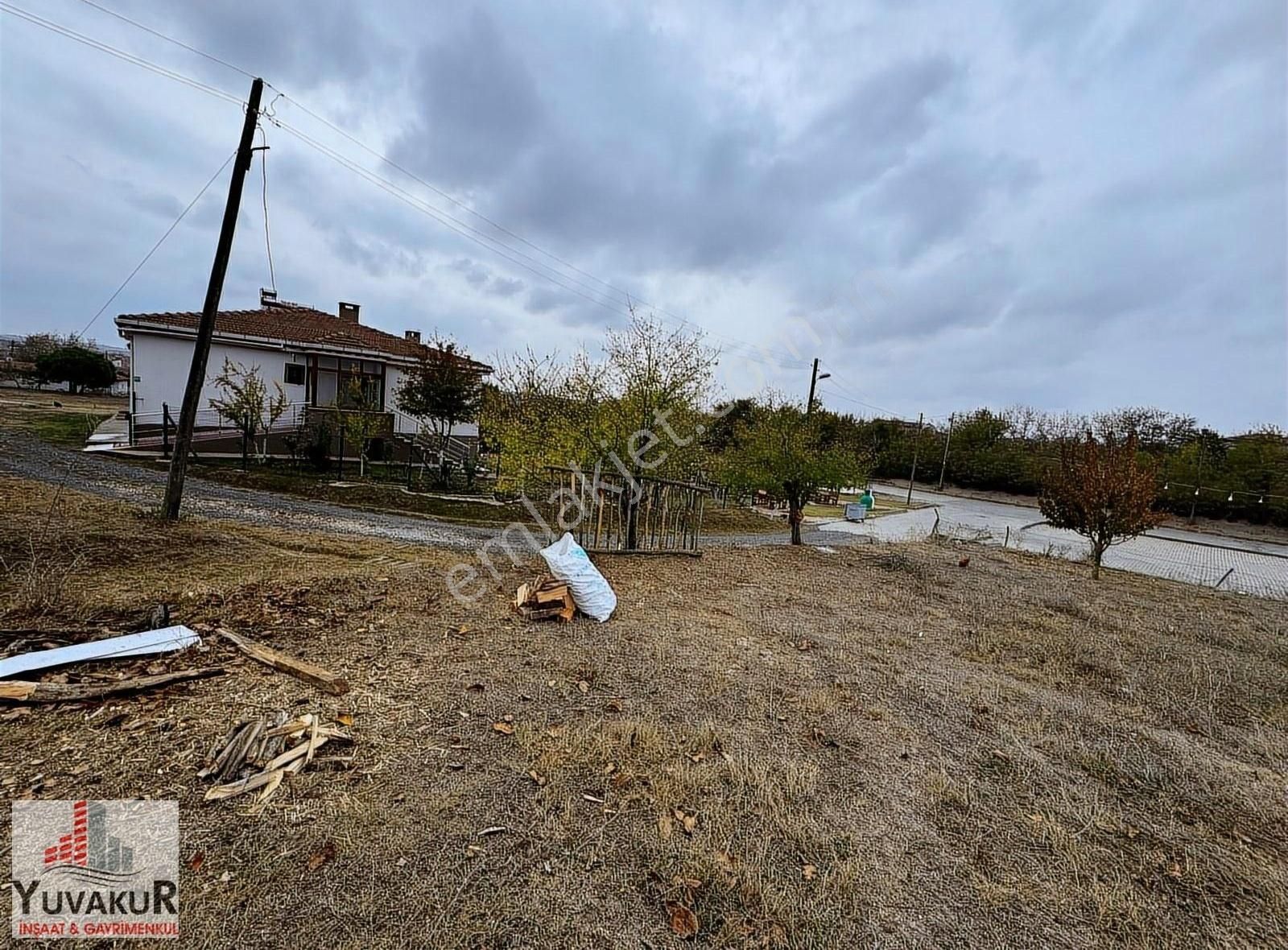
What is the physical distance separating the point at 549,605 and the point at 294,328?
57.4ft

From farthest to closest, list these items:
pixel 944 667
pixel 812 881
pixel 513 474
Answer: pixel 513 474 < pixel 944 667 < pixel 812 881

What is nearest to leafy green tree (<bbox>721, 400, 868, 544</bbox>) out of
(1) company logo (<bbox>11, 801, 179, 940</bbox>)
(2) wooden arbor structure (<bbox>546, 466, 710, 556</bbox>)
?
(2) wooden arbor structure (<bbox>546, 466, 710, 556</bbox>)

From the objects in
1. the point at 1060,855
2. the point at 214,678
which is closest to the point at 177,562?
the point at 214,678

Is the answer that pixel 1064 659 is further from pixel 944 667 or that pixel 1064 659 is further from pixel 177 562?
pixel 177 562

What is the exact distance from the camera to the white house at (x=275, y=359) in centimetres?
1495

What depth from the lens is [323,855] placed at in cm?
204

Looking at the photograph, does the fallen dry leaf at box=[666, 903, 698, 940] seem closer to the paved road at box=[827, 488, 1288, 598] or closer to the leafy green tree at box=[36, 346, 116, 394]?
the paved road at box=[827, 488, 1288, 598]

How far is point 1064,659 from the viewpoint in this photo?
5113mm

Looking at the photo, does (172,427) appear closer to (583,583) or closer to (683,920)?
(583,583)

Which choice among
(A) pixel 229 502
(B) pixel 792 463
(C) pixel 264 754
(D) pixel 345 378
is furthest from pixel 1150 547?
(D) pixel 345 378

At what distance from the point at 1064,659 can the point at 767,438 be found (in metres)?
5.97

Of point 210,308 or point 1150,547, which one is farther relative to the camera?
point 1150,547

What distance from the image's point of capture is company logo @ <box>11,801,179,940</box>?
1745mm

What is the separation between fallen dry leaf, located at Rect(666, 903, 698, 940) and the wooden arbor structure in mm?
5651
